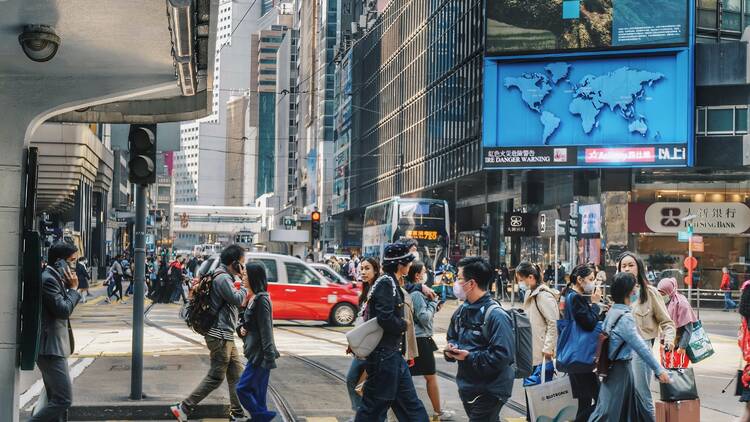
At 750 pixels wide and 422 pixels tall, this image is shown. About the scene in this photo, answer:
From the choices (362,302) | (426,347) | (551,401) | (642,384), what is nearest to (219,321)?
(362,302)

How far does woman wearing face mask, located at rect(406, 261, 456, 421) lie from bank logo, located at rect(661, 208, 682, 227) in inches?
1450

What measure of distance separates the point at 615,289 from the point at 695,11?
41198 millimetres

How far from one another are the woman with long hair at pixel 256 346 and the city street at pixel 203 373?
1.50m

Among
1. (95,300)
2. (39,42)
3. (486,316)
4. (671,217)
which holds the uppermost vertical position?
(671,217)

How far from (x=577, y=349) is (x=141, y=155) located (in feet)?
16.4

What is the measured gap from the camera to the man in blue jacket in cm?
711

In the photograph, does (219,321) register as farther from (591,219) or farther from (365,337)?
(591,219)

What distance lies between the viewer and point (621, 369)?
8.48 m

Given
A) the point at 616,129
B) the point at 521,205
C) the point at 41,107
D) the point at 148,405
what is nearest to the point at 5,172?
the point at 41,107

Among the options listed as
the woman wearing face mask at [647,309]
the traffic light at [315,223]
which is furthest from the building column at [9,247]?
the traffic light at [315,223]

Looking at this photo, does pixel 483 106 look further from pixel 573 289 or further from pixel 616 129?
pixel 573 289

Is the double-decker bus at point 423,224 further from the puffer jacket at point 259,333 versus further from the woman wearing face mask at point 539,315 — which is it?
the puffer jacket at point 259,333

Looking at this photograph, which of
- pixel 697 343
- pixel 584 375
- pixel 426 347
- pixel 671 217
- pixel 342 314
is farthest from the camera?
pixel 671 217

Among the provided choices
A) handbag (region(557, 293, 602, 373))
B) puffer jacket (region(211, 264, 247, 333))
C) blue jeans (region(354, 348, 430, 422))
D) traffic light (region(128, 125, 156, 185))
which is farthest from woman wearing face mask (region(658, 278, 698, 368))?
traffic light (region(128, 125, 156, 185))
